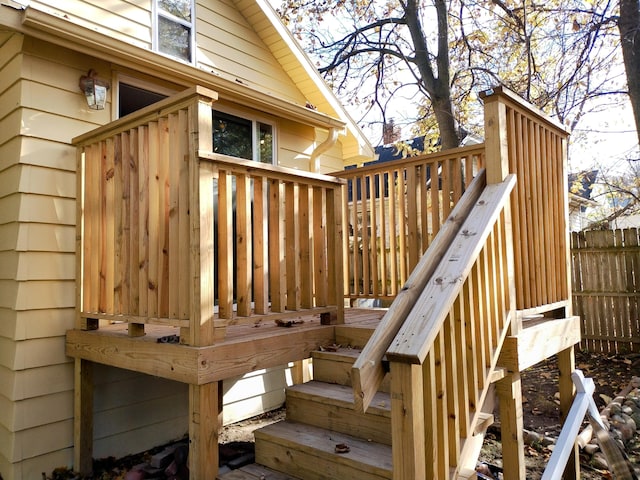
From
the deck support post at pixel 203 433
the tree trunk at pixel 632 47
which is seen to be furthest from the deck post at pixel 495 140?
the tree trunk at pixel 632 47

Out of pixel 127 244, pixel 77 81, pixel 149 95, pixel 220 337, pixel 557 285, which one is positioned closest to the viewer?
pixel 220 337

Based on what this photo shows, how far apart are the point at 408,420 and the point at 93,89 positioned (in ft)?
11.3

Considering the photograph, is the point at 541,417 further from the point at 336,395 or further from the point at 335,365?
the point at 336,395

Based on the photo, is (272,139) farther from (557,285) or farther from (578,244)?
(578,244)

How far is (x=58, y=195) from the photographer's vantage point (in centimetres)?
358

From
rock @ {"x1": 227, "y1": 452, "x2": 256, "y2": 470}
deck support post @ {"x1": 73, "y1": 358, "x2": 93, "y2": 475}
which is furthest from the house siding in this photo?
rock @ {"x1": 227, "y1": 452, "x2": 256, "y2": 470}

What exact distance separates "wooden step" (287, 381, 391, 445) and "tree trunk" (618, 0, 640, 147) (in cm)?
530

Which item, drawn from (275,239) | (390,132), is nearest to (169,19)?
(275,239)

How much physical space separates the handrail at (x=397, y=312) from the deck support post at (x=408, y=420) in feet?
0.30

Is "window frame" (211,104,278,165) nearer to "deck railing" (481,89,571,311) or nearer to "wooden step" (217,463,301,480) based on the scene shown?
"deck railing" (481,89,571,311)

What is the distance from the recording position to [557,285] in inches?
132

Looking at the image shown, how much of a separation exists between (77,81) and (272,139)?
84.3 inches

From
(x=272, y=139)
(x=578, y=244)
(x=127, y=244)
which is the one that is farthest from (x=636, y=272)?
(x=127, y=244)

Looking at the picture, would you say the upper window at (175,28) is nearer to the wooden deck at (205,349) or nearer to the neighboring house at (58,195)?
the neighboring house at (58,195)
